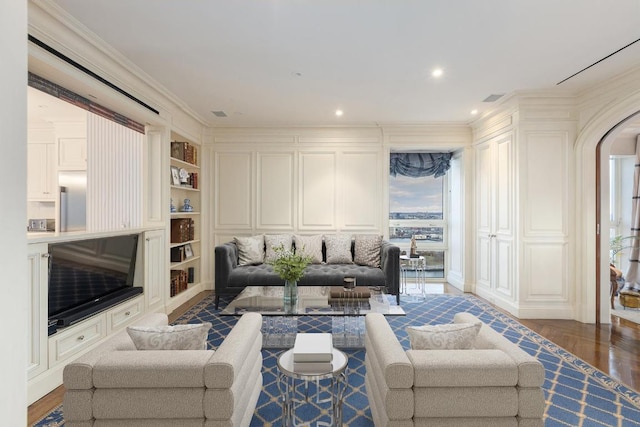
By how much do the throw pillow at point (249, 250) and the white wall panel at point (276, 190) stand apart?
1.79 ft

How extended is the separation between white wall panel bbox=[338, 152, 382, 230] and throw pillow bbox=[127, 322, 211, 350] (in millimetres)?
4001

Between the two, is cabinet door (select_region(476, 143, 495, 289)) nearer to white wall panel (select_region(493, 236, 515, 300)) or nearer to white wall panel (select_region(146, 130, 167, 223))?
white wall panel (select_region(493, 236, 515, 300))

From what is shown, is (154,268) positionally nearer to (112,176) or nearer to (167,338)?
(112,176)

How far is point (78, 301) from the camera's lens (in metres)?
2.82

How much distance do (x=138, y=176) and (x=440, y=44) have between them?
3.63 meters

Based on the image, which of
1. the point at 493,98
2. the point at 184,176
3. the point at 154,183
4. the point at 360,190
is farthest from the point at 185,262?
the point at 493,98

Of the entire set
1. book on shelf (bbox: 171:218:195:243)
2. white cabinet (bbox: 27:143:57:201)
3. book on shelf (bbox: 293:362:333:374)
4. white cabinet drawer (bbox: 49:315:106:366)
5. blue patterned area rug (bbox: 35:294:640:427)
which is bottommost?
blue patterned area rug (bbox: 35:294:640:427)

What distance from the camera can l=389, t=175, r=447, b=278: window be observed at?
20.5 ft

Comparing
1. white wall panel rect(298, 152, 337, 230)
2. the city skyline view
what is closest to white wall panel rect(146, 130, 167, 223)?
white wall panel rect(298, 152, 337, 230)

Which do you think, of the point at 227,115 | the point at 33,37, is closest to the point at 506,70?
the point at 227,115

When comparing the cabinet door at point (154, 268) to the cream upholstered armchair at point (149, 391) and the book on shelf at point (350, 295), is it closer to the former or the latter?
the book on shelf at point (350, 295)

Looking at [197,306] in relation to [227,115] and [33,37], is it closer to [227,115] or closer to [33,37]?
[227,115]

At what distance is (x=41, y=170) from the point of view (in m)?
4.07

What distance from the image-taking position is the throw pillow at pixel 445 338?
5.52ft
